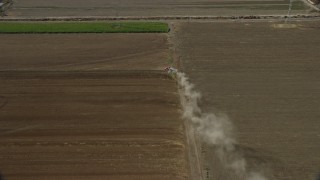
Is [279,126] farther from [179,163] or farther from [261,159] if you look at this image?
[179,163]

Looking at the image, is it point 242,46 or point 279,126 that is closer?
point 279,126

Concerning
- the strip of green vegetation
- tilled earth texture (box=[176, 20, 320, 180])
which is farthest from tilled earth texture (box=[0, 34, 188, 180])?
tilled earth texture (box=[176, 20, 320, 180])

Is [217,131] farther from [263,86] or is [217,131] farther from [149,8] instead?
[149,8]

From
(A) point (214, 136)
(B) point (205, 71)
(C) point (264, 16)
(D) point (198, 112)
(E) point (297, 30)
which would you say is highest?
(C) point (264, 16)

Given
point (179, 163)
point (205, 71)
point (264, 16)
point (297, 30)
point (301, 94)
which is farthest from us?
point (264, 16)

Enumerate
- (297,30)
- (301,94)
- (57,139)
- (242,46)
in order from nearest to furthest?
(57,139), (301,94), (242,46), (297,30)

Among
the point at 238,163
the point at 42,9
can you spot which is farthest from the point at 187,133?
the point at 42,9

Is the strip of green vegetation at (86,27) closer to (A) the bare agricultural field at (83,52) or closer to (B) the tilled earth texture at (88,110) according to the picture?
(A) the bare agricultural field at (83,52)
